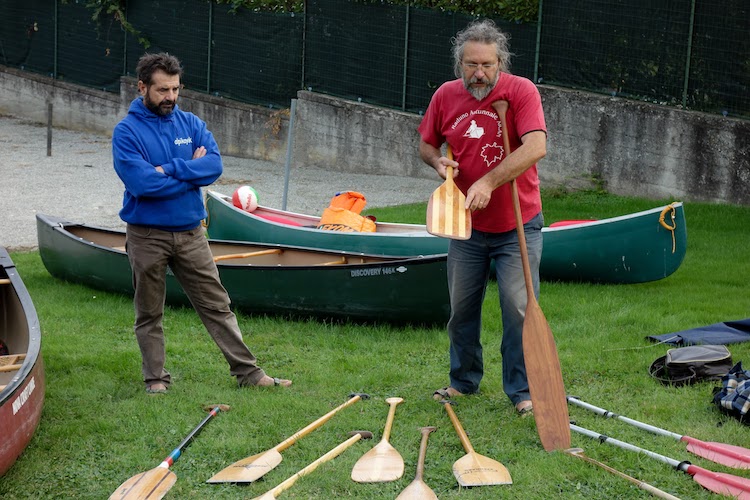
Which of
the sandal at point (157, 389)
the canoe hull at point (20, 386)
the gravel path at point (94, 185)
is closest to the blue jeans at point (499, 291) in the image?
the sandal at point (157, 389)

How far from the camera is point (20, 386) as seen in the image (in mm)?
4805

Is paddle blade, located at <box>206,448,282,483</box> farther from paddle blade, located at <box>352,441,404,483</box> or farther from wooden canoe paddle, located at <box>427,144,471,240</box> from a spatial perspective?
wooden canoe paddle, located at <box>427,144,471,240</box>

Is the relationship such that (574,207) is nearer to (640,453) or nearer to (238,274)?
(238,274)

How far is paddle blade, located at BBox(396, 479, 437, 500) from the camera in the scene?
4430 millimetres

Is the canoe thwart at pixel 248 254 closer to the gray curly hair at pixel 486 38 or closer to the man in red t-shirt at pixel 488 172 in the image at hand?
the man in red t-shirt at pixel 488 172

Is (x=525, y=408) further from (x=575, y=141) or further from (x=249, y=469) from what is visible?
(x=575, y=141)

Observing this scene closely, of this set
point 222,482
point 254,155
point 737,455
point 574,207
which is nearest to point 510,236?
point 737,455

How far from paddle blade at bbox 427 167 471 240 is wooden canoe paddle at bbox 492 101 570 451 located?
10.5 inches

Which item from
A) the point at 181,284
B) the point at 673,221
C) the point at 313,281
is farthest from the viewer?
the point at 673,221

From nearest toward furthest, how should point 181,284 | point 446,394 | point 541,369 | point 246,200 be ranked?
point 541,369 < point 446,394 < point 181,284 < point 246,200

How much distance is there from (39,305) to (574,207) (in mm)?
6526

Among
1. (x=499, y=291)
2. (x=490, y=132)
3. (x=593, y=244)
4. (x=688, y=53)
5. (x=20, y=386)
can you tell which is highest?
(x=688, y=53)

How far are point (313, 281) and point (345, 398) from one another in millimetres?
1757

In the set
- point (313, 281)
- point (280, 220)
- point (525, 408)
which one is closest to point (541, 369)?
point (525, 408)
